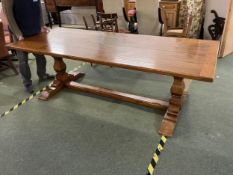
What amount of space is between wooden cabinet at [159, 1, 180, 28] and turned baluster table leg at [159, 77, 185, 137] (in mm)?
3187

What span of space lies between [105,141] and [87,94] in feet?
3.05

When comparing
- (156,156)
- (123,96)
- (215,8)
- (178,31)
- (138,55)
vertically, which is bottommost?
(156,156)

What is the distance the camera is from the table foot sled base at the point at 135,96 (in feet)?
6.69

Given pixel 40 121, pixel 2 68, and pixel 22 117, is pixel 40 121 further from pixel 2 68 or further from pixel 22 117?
pixel 2 68

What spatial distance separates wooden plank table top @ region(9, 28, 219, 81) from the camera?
1.67m

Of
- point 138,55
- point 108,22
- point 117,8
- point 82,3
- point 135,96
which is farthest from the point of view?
point 82,3

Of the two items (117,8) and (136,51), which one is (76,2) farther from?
(136,51)

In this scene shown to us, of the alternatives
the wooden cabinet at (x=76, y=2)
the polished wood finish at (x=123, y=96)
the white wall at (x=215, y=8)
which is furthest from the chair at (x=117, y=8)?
the polished wood finish at (x=123, y=96)

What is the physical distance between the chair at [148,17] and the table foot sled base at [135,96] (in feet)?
5.96

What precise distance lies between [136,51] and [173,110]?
69 centimetres

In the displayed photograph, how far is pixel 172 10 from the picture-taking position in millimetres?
4926

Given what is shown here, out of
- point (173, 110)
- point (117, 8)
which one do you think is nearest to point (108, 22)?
point (117, 8)

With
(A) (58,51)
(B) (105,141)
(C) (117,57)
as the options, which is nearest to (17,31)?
(A) (58,51)

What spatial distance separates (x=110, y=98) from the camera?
2668mm
